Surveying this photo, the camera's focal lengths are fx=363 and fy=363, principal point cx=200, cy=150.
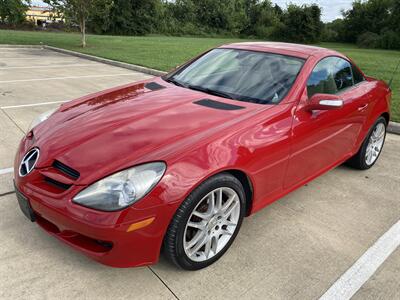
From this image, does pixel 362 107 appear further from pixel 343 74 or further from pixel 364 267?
pixel 364 267

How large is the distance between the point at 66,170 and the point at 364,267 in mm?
2131

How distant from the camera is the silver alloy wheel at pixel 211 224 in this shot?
234cm

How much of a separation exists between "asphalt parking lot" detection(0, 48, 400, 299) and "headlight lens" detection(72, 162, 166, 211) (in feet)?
1.96

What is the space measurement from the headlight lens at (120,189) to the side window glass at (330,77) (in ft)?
5.49

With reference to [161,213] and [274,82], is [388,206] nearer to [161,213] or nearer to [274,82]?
[274,82]

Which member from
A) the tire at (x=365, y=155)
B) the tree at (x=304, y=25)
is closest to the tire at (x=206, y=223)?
the tire at (x=365, y=155)

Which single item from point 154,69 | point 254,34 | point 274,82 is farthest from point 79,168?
point 254,34

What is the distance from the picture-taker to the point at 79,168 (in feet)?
7.07

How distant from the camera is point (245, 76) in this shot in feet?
10.4

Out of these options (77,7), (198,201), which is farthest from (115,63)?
(198,201)

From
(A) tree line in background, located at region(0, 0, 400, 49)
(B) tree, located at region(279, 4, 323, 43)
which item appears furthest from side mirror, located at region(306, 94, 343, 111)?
(B) tree, located at region(279, 4, 323, 43)

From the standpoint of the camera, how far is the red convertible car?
2053mm

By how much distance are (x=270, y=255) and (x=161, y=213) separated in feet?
3.36

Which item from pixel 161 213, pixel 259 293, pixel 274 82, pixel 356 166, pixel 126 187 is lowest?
pixel 259 293
